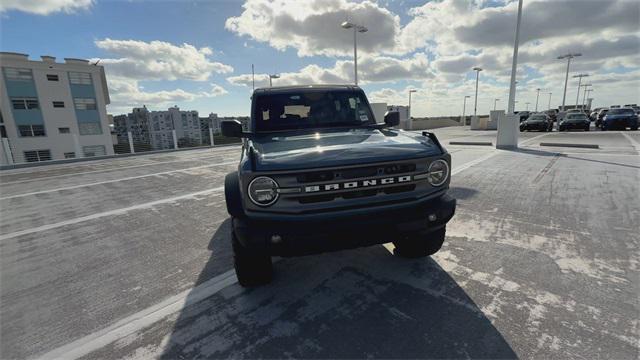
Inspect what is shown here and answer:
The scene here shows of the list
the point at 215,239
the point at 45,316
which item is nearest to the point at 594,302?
the point at 215,239

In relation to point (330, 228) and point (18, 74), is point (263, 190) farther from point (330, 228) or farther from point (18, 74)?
point (18, 74)

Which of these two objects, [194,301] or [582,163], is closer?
[194,301]

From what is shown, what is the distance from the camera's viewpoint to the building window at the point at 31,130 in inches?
1366

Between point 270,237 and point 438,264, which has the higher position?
point 270,237

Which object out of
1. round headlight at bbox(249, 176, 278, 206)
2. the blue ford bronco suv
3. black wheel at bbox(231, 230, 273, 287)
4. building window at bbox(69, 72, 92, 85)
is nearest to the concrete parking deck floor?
black wheel at bbox(231, 230, 273, 287)

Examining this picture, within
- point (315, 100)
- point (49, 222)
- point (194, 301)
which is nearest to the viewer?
point (194, 301)

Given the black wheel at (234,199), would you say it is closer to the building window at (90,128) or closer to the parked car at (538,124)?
the parked car at (538,124)

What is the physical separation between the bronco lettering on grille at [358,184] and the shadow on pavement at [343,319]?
101 cm

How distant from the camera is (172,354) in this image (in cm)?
201

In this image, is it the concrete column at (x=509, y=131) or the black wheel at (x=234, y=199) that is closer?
the black wheel at (x=234, y=199)

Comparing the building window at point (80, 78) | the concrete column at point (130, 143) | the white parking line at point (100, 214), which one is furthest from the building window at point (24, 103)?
the white parking line at point (100, 214)

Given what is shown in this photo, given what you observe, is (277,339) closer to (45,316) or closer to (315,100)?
(45,316)

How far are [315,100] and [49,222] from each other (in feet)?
16.3

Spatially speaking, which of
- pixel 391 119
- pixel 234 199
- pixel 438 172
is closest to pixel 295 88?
pixel 391 119
